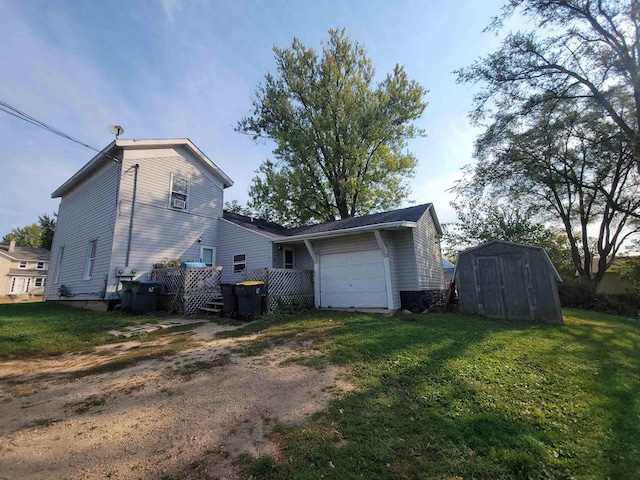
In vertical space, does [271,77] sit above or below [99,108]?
above

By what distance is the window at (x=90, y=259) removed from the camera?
40.9 ft

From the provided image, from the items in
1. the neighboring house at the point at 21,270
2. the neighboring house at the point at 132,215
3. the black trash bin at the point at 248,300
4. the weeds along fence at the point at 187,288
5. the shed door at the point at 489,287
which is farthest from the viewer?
the neighboring house at the point at 21,270

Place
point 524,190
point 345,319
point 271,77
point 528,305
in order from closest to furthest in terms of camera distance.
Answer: point 345,319 < point 528,305 < point 524,190 < point 271,77

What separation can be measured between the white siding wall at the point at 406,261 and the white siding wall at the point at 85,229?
11.2 metres

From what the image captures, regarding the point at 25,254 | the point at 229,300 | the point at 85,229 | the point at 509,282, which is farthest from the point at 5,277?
the point at 509,282

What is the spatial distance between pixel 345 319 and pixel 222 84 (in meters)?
9.88

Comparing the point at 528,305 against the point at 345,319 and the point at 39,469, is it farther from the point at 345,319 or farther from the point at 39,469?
the point at 39,469

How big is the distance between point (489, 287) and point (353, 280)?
15.5ft

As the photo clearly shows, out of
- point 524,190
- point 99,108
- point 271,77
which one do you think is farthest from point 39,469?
point 271,77

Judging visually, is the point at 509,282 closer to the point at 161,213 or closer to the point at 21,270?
the point at 161,213

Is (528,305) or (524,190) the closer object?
(528,305)

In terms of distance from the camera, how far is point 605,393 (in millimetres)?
4191

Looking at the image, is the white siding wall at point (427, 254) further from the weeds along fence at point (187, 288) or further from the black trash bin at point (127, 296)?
the black trash bin at point (127, 296)

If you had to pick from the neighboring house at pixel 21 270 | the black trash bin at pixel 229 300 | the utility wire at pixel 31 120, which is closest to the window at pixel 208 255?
the black trash bin at pixel 229 300
